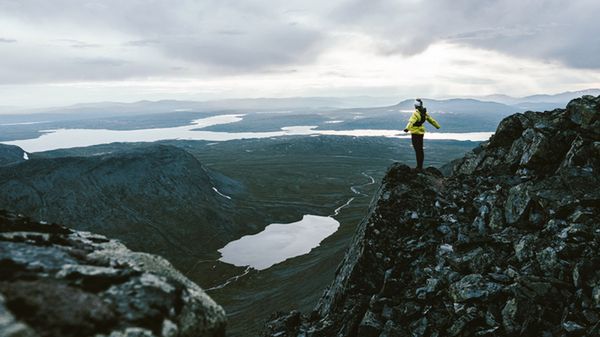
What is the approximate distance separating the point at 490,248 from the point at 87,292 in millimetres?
20378

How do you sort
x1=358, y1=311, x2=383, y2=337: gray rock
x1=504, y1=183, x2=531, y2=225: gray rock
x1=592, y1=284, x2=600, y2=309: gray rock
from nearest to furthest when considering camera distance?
x1=592, y1=284, x2=600, y2=309: gray rock → x1=358, y1=311, x2=383, y2=337: gray rock → x1=504, y1=183, x2=531, y2=225: gray rock

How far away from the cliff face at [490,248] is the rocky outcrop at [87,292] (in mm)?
13735

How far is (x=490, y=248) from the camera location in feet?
71.2

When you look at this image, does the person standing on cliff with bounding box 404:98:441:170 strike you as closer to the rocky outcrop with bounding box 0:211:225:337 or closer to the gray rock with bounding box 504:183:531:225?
the gray rock with bounding box 504:183:531:225

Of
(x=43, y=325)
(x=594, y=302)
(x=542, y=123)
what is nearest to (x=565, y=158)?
(x=542, y=123)

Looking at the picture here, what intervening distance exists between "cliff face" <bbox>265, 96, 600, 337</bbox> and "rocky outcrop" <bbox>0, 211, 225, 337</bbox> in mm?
13735

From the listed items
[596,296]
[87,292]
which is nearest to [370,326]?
[596,296]

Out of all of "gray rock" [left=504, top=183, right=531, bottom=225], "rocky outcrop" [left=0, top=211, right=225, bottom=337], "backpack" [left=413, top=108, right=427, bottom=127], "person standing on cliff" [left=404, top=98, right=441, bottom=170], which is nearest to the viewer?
"rocky outcrop" [left=0, top=211, right=225, bottom=337]

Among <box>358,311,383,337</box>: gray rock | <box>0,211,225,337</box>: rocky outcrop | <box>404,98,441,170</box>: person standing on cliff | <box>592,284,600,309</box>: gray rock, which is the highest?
<box>404,98,441,170</box>: person standing on cliff

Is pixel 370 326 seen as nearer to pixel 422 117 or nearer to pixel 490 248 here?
pixel 490 248

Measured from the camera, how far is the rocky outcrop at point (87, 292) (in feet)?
24.1

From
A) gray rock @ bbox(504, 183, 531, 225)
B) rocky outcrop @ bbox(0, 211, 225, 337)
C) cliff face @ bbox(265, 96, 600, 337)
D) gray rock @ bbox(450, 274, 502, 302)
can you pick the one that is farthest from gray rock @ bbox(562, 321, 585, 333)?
rocky outcrop @ bbox(0, 211, 225, 337)

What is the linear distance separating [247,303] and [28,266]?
117047mm

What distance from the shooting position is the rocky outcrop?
7.34m
